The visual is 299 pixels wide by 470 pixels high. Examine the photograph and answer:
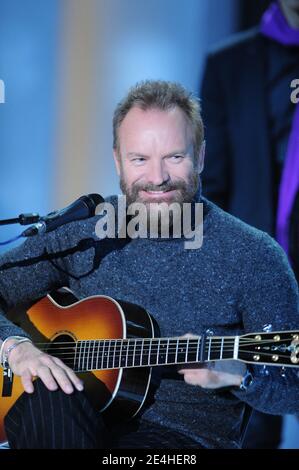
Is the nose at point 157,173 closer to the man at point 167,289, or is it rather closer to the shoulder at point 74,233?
the man at point 167,289

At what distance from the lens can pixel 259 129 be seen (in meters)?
3.01

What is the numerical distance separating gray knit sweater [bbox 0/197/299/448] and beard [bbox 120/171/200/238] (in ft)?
0.17

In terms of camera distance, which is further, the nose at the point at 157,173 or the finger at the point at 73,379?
the nose at the point at 157,173

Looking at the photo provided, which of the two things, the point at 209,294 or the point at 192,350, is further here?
the point at 209,294

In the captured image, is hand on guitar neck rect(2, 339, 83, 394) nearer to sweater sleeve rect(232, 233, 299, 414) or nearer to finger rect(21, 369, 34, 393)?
finger rect(21, 369, 34, 393)

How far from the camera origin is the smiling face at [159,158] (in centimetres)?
212

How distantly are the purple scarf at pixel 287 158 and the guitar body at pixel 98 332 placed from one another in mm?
1017

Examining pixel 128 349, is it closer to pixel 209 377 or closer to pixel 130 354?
pixel 130 354

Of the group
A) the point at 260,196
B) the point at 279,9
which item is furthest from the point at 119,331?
the point at 279,9

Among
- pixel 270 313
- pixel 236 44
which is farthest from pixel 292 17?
pixel 270 313

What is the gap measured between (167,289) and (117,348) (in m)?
0.21

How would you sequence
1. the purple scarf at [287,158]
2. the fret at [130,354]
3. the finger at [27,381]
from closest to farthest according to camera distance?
the finger at [27,381], the fret at [130,354], the purple scarf at [287,158]

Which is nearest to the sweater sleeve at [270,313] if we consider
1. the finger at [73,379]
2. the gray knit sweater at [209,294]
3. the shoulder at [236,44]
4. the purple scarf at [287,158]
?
the gray knit sweater at [209,294]

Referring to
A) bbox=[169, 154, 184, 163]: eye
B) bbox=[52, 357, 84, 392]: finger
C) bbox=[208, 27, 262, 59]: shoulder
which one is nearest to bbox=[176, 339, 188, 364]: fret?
bbox=[52, 357, 84, 392]: finger
